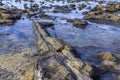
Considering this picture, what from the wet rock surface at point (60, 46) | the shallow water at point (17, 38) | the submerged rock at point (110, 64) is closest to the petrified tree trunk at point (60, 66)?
the wet rock surface at point (60, 46)

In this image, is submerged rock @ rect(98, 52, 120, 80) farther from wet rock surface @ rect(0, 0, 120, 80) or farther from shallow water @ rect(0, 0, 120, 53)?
shallow water @ rect(0, 0, 120, 53)

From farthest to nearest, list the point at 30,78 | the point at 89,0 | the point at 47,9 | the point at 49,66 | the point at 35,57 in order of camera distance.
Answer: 1. the point at 89,0
2. the point at 47,9
3. the point at 35,57
4. the point at 49,66
5. the point at 30,78

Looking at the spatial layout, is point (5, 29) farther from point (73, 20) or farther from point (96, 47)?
point (96, 47)

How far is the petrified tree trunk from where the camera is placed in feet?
47.3

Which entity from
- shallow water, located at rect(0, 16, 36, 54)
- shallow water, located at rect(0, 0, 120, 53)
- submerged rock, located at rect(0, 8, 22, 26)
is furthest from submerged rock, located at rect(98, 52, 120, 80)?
submerged rock, located at rect(0, 8, 22, 26)

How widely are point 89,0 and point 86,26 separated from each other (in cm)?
2114

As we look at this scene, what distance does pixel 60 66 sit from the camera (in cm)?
1554

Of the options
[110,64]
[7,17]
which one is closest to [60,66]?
[110,64]

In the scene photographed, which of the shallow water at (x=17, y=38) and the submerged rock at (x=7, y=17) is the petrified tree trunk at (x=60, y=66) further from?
the submerged rock at (x=7, y=17)

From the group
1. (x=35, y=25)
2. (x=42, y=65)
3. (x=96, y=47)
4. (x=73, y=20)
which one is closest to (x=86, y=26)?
(x=73, y=20)

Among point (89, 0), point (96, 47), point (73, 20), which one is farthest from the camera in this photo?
point (89, 0)

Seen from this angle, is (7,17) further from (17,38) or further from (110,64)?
(110,64)

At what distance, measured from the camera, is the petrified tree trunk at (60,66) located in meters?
14.4

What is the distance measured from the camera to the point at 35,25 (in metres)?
28.0
